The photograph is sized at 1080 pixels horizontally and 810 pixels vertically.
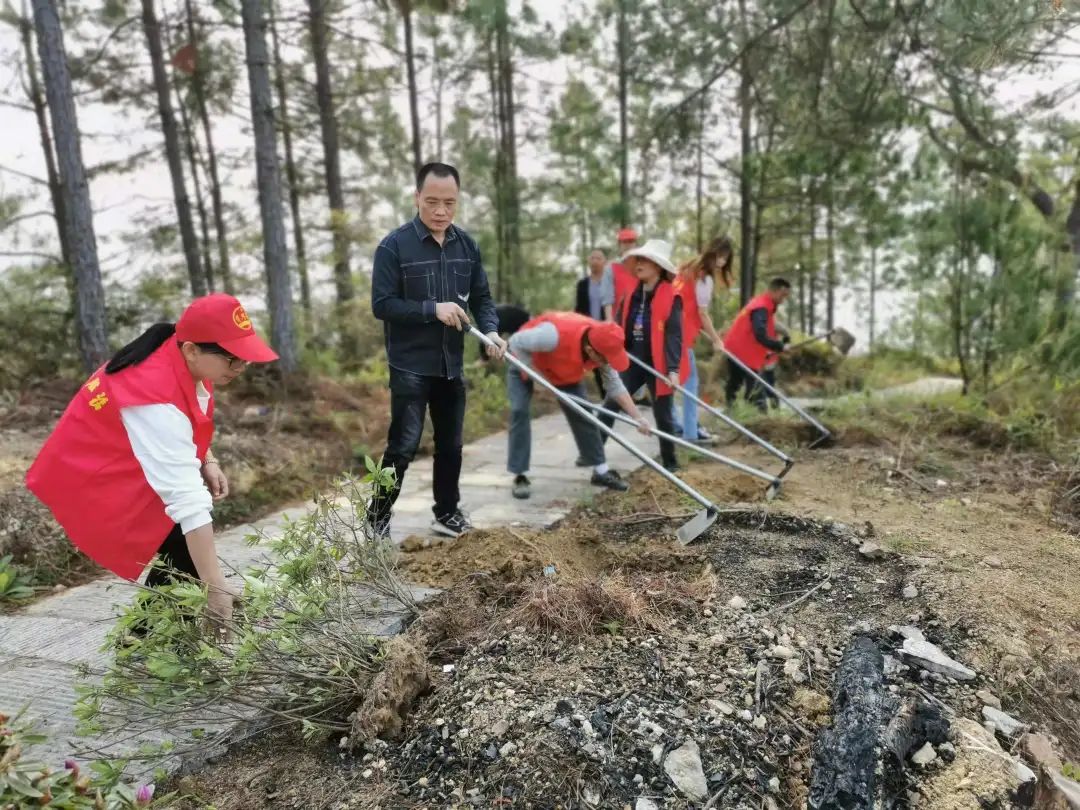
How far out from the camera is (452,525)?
397cm

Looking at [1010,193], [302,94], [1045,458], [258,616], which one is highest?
[302,94]

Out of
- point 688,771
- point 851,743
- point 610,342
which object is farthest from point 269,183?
point 851,743

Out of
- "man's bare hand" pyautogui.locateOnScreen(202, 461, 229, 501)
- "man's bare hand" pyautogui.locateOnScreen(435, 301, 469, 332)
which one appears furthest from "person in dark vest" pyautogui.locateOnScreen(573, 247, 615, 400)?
"man's bare hand" pyautogui.locateOnScreen(202, 461, 229, 501)

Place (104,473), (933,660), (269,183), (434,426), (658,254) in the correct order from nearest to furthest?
(104,473)
(933,660)
(434,426)
(658,254)
(269,183)

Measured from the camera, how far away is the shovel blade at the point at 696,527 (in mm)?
3447

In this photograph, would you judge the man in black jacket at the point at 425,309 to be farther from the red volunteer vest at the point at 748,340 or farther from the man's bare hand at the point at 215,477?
A: the red volunteer vest at the point at 748,340

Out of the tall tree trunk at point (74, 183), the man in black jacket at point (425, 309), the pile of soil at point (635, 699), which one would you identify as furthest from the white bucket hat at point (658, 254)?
the tall tree trunk at point (74, 183)

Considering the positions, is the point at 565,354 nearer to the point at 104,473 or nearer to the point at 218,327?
the point at 218,327

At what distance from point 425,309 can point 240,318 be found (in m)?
1.35

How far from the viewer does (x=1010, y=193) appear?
6539mm

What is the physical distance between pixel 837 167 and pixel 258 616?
21.7ft

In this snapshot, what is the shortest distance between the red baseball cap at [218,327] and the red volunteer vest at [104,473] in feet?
0.41

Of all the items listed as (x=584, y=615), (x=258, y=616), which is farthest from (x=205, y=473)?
(x=584, y=615)

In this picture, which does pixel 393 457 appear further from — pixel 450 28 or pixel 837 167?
pixel 450 28
